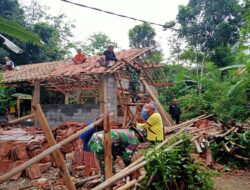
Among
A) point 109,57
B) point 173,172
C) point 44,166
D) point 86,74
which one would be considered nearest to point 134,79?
point 109,57

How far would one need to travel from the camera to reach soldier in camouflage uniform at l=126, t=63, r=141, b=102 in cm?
1184

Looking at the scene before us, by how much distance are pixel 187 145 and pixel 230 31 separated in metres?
15.9

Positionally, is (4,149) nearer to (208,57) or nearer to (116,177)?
(116,177)

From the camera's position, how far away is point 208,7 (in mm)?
19031

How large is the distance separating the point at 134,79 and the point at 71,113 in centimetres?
311

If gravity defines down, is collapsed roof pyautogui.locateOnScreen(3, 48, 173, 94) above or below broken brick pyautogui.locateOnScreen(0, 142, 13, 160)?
above

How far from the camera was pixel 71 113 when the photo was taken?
12117mm

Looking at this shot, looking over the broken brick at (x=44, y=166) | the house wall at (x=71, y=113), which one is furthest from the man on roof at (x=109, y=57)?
the broken brick at (x=44, y=166)

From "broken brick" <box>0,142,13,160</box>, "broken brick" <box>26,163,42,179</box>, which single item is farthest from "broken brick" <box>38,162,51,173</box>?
"broken brick" <box>0,142,13,160</box>

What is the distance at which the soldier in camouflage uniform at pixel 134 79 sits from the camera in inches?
466

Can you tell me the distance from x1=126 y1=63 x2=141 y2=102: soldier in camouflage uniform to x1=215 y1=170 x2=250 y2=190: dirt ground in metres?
6.49

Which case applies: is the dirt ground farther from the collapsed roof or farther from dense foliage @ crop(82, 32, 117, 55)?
dense foliage @ crop(82, 32, 117, 55)

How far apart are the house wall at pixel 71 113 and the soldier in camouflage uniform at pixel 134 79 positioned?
1999mm

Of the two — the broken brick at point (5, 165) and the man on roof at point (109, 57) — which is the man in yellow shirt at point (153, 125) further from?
the man on roof at point (109, 57)
